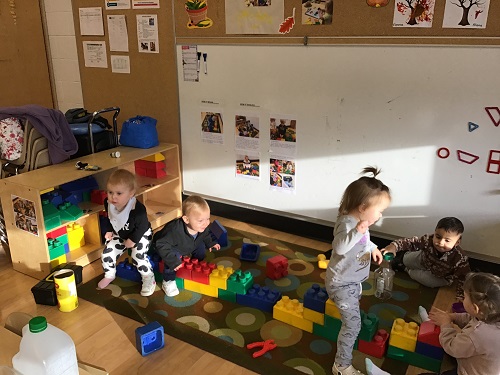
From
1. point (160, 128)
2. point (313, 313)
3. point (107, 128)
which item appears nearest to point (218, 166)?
point (160, 128)

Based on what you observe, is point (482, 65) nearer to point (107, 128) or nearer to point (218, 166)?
point (218, 166)

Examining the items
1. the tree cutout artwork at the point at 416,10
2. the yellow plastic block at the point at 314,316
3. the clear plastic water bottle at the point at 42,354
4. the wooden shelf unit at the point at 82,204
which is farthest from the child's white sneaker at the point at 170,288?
the tree cutout artwork at the point at 416,10

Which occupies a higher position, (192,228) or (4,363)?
(4,363)

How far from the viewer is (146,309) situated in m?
2.60

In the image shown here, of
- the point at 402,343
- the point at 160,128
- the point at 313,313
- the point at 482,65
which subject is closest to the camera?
the point at 402,343

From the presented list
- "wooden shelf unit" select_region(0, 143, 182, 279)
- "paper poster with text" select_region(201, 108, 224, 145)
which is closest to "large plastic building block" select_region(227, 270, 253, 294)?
"wooden shelf unit" select_region(0, 143, 182, 279)

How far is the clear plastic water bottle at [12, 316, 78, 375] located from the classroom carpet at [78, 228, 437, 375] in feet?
3.60

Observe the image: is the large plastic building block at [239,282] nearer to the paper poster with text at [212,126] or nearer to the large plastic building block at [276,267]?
the large plastic building block at [276,267]

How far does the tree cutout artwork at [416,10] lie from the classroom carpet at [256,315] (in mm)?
1542

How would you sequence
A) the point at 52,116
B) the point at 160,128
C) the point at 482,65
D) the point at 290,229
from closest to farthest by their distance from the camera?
1. the point at 482,65
2. the point at 52,116
3. the point at 290,229
4. the point at 160,128

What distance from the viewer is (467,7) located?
2.54 metres

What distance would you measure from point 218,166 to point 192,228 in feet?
3.61

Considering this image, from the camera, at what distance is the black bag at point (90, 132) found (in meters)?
3.46

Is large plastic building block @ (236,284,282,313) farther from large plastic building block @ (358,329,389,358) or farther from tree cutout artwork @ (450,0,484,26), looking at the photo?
tree cutout artwork @ (450,0,484,26)
